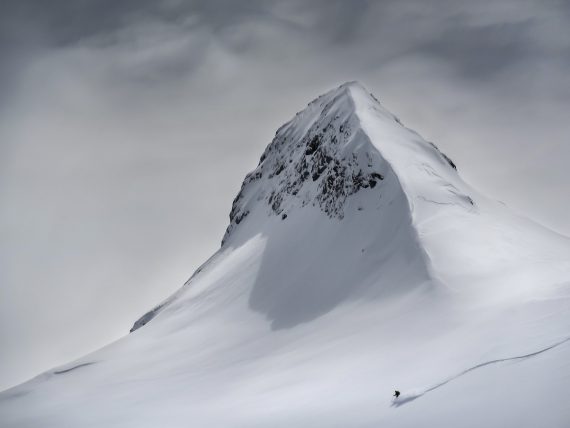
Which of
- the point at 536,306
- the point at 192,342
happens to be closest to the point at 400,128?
the point at 192,342

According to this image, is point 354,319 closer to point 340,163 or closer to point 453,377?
point 453,377

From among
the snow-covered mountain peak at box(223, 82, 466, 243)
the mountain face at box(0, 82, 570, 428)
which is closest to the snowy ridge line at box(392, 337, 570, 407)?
the mountain face at box(0, 82, 570, 428)

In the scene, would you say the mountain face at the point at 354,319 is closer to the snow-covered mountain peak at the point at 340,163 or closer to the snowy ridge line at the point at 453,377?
the snowy ridge line at the point at 453,377

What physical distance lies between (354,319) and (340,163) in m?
19.0

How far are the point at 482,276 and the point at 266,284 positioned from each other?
17.3 meters

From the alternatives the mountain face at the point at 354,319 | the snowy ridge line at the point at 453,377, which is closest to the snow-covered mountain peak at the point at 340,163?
the mountain face at the point at 354,319

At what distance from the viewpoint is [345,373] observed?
22062mm

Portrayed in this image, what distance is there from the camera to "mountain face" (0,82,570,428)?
16.4 metres

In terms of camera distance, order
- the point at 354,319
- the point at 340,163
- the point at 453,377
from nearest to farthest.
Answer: the point at 453,377 < the point at 354,319 < the point at 340,163

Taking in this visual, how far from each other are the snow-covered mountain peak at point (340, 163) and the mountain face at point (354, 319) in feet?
0.71

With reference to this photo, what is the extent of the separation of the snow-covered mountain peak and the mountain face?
0.22m

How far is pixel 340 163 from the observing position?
45125 mm

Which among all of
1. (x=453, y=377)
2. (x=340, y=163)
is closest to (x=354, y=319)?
(x=453, y=377)

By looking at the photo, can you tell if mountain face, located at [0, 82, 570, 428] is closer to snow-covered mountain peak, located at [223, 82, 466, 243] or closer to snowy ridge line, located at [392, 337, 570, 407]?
snowy ridge line, located at [392, 337, 570, 407]
